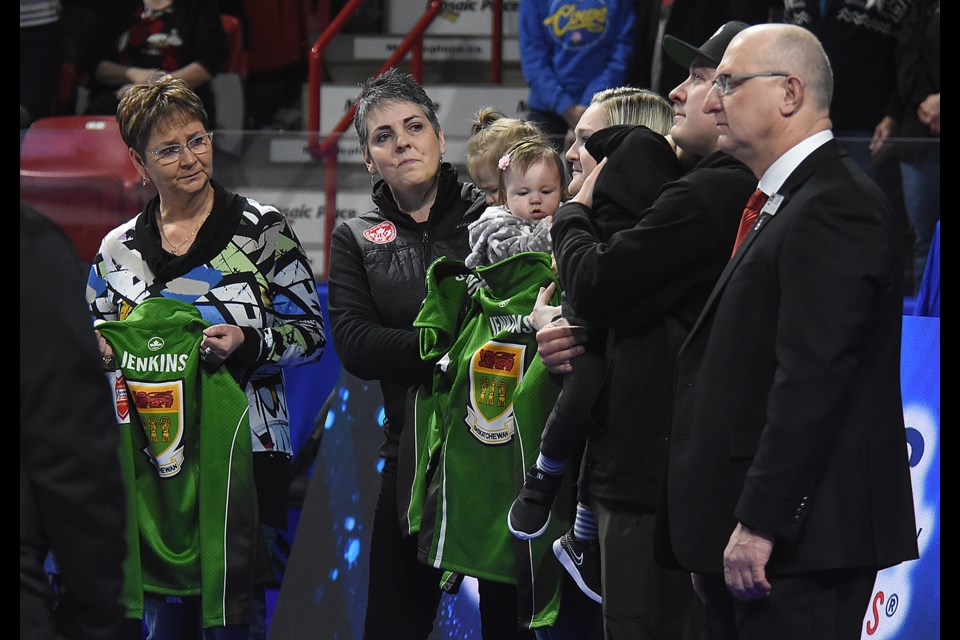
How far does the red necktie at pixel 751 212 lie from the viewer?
96.9 inches

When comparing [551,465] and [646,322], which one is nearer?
[646,322]

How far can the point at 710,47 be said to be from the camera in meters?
2.74

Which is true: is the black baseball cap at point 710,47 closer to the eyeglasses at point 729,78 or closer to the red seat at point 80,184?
the eyeglasses at point 729,78

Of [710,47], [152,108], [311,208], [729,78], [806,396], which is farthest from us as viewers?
[311,208]

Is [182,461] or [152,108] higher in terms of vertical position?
[152,108]

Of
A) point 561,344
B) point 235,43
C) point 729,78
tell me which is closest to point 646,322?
point 561,344

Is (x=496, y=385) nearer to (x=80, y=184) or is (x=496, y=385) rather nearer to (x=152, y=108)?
(x=152, y=108)

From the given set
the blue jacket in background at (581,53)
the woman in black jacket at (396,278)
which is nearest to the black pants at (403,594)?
the woman in black jacket at (396,278)

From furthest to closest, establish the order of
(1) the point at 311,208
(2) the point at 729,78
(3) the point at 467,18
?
(3) the point at 467,18 → (1) the point at 311,208 → (2) the point at 729,78

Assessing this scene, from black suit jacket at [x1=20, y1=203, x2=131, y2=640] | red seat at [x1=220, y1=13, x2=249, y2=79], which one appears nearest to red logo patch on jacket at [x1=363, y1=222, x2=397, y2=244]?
black suit jacket at [x1=20, y1=203, x2=131, y2=640]

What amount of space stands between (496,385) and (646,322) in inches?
23.4

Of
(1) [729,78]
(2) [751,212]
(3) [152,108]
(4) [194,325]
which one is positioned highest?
(1) [729,78]
